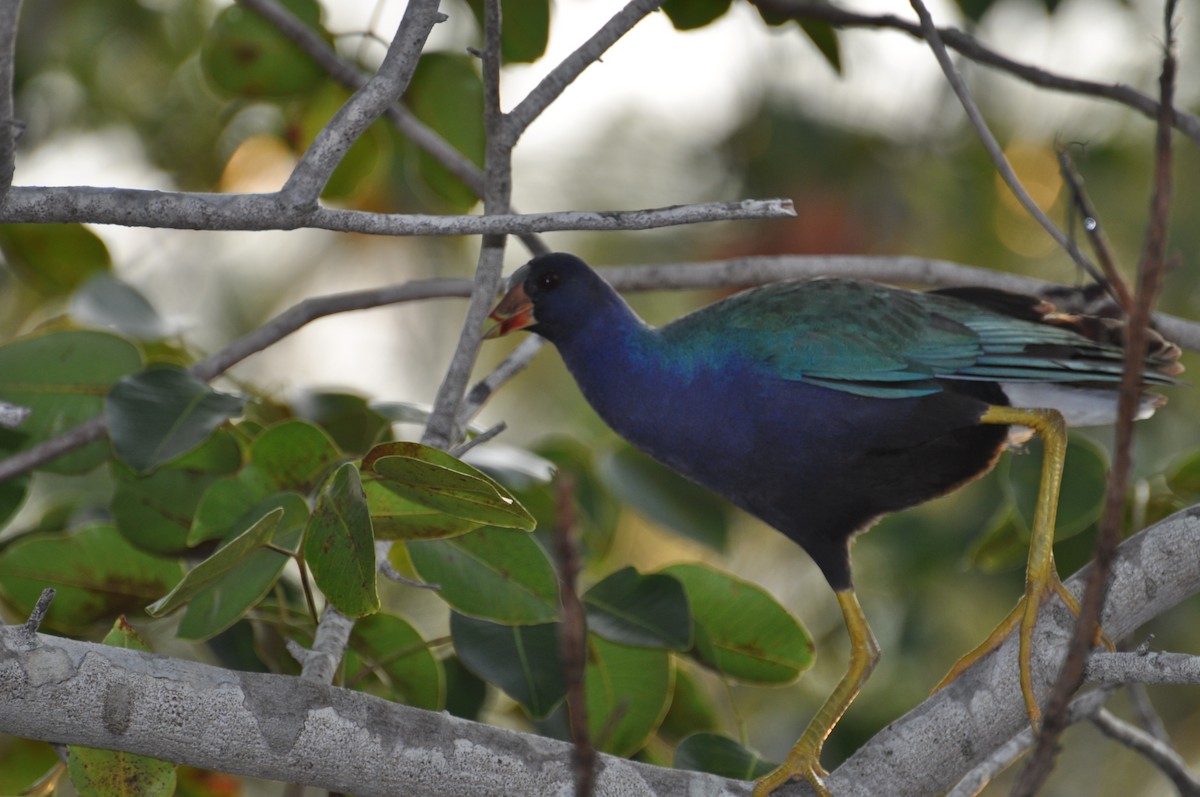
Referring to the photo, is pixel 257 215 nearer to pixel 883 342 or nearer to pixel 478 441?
pixel 478 441

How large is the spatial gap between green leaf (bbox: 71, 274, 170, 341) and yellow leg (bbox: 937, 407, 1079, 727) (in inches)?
61.8

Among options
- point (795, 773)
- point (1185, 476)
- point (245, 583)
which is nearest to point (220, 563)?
point (245, 583)

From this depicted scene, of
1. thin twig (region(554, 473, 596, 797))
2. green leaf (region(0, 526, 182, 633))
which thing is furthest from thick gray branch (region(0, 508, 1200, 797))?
thin twig (region(554, 473, 596, 797))

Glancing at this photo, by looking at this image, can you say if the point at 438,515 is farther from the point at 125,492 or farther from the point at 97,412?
the point at 97,412

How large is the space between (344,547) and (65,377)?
0.97 meters

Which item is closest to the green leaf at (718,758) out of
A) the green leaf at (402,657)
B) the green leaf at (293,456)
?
the green leaf at (402,657)

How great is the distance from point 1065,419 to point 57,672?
5.78 feet

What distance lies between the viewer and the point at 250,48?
8.12 ft

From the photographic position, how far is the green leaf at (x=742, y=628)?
2.11 meters

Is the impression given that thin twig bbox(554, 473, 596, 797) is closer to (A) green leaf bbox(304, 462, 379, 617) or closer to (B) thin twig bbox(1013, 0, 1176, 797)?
(B) thin twig bbox(1013, 0, 1176, 797)

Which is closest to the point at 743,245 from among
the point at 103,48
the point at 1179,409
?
the point at 1179,409

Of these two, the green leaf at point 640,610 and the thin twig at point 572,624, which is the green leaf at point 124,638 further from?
the thin twig at point 572,624

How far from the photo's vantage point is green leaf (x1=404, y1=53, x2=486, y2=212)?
254 cm

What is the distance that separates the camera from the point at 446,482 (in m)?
1.51
